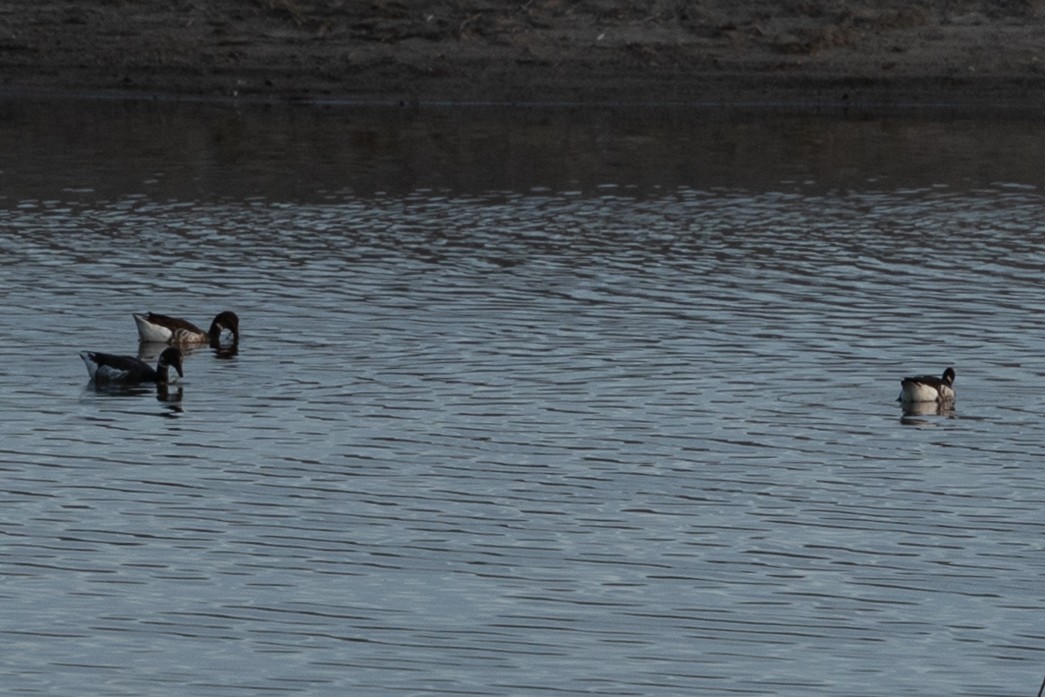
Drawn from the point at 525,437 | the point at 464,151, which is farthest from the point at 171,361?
the point at 464,151

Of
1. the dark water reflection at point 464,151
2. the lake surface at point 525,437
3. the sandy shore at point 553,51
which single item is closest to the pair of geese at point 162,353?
the lake surface at point 525,437

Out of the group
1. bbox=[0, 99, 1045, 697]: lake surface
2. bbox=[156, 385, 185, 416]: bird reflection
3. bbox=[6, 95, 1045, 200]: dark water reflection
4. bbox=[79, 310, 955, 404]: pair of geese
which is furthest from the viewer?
bbox=[6, 95, 1045, 200]: dark water reflection

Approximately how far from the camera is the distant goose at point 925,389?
17391 mm

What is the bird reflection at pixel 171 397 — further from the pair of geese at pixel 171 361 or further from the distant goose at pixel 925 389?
the distant goose at pixel 925 389

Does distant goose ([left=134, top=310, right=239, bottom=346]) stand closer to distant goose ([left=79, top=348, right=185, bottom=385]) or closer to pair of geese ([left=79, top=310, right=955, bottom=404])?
pair of geese ([left=79, top=310, right=955, bottom=404])

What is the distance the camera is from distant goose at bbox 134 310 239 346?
807 inches

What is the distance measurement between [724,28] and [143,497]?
27689 millimetres

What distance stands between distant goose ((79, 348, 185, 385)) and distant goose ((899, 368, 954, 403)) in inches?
243

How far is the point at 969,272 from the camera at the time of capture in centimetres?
2467

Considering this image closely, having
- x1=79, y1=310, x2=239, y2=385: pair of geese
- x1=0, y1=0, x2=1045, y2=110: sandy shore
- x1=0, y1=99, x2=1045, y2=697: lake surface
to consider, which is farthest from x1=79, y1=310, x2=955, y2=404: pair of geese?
x1=0, y1=0, x2=1045, y2=110: sandy shore

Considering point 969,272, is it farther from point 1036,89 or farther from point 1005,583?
point 1036,89

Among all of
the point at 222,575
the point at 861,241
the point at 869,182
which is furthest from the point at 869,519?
the point at 869,182

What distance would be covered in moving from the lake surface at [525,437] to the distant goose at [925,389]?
0.55 ft

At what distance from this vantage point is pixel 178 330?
2053 centimetres
